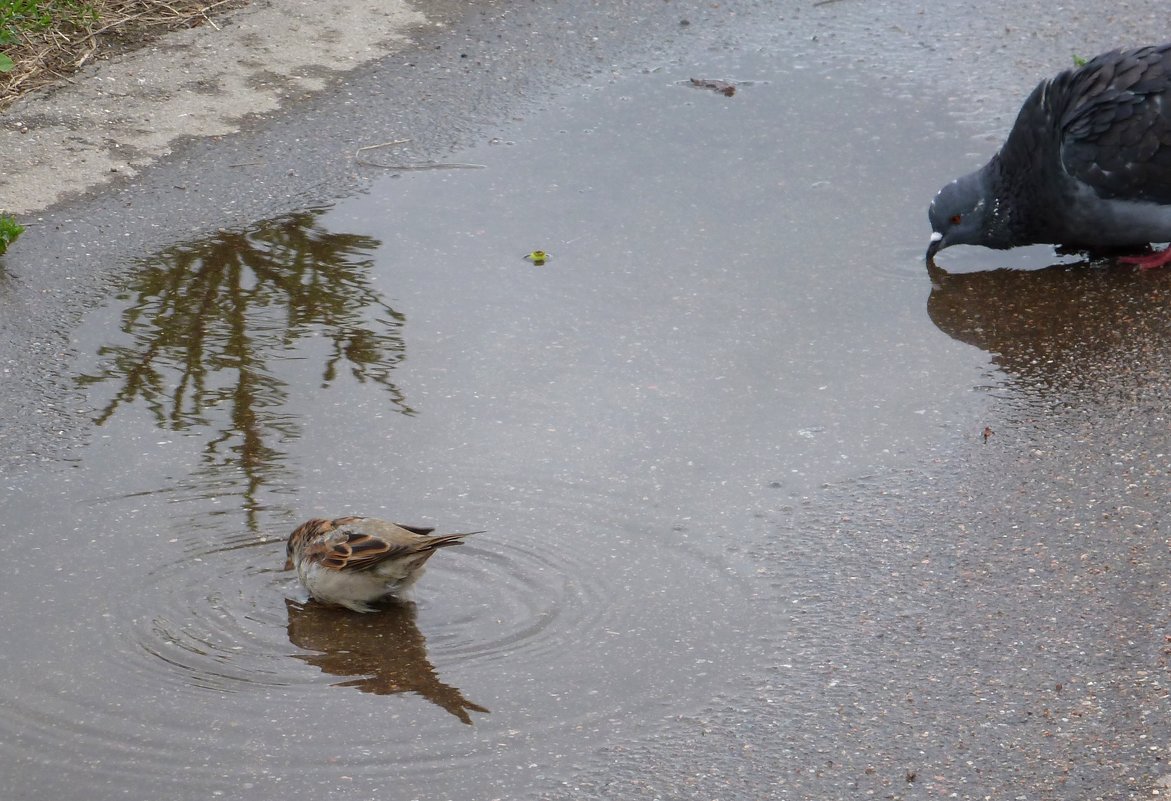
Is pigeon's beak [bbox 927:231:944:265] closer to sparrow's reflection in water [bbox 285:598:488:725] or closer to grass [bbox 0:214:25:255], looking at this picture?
sparrow's reflection in water [bbox 285:598:488:725]

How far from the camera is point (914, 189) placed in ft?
21.5

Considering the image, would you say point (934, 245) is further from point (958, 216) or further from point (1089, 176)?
point (1089, 176)

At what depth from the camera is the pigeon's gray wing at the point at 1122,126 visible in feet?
19.6

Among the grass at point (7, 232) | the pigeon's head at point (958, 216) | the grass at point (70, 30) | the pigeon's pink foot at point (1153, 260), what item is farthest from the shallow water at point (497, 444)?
the grass at point (70, 30)

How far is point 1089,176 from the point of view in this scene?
19.9ft

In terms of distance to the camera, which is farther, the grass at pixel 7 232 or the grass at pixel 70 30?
the grass at pixel 70 30

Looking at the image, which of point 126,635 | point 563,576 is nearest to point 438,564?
point 563,576

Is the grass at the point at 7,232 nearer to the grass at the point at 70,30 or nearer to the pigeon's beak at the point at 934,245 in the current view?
the grass at the point at 70,30

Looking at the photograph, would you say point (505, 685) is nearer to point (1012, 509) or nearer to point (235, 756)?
point (235, 756)

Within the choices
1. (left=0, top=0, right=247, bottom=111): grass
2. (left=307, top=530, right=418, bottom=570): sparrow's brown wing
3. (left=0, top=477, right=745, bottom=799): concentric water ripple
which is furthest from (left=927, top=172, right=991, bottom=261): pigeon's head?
(left=0, top=0, right=247, bottom=111): grass

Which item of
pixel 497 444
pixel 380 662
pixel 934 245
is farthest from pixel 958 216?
pixel 380 662

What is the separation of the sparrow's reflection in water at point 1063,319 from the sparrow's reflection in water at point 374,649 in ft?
8.49

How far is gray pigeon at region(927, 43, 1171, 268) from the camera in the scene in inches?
236

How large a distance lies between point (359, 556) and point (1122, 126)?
12.8 feet
